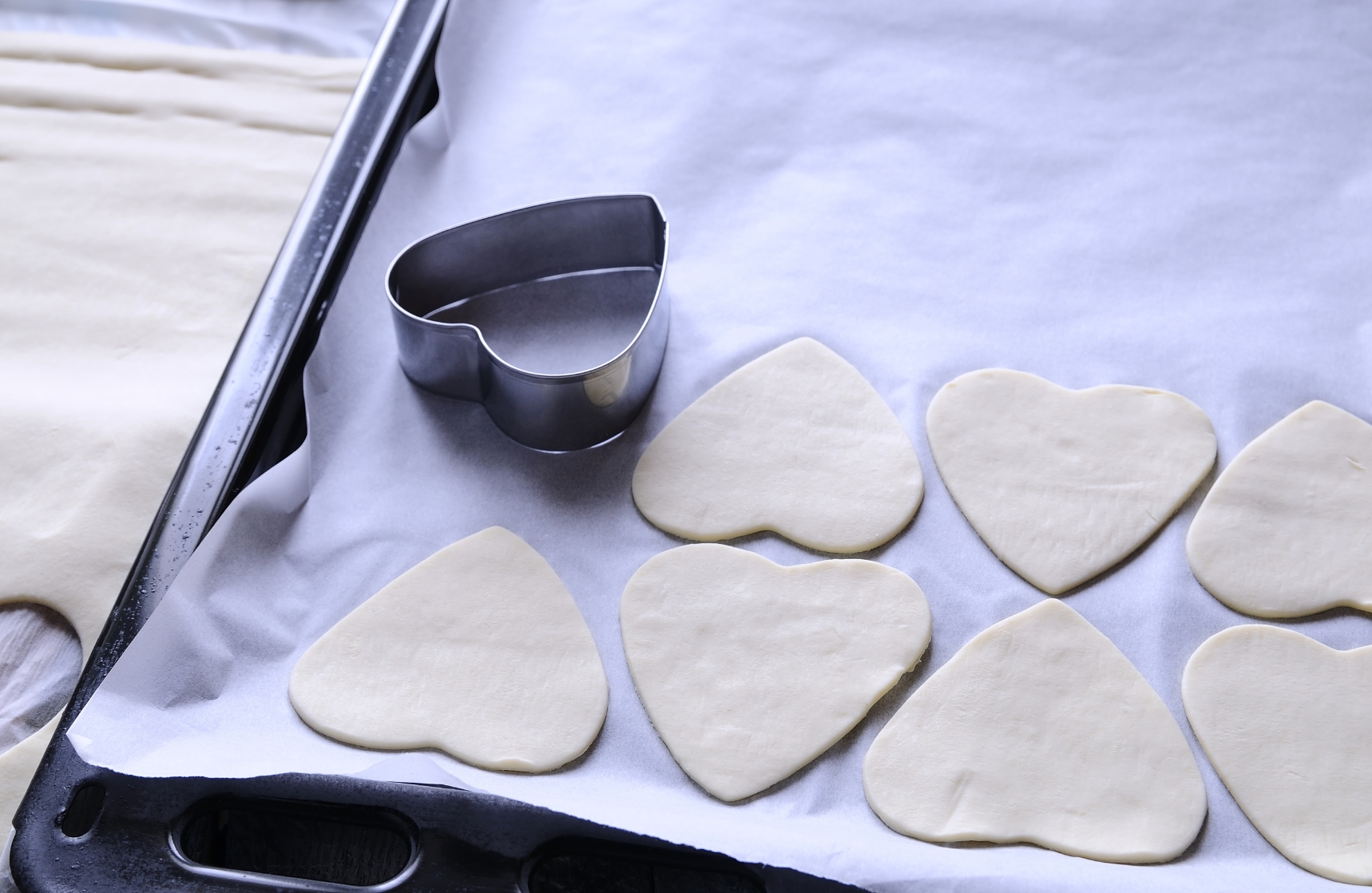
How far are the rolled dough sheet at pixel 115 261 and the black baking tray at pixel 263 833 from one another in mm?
82

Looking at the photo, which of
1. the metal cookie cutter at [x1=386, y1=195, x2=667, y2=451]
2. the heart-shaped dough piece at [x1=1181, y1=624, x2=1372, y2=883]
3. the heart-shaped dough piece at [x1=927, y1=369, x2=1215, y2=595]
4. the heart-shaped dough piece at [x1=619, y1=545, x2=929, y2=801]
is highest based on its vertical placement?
the metal cookie cutter at [x1=386, y1=195, x2=667, y2=451]

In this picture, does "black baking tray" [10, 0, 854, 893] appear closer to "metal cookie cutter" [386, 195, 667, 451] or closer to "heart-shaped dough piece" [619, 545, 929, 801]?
"heart-shaped dough piece" [619, 545, 929, 801]

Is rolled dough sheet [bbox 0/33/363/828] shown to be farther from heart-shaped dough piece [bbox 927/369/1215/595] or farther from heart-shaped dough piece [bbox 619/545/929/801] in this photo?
heart-shaped dough piece [bbox 927/369/1215/595]

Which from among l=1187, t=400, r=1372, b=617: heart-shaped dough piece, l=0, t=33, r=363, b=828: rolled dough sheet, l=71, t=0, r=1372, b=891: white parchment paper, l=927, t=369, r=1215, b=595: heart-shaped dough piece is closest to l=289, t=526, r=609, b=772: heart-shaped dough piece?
l=71, t=0, r=1372, b=891: white parchment paper

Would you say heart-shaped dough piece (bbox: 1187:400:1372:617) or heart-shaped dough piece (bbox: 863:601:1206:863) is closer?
heart-shaped dough piece (bbox: 863:601:1206:863)

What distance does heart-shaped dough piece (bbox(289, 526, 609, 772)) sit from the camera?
2.26ft

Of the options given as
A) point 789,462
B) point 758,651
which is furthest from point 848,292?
point 758,651

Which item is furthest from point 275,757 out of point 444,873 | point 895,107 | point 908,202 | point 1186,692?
point 895,107

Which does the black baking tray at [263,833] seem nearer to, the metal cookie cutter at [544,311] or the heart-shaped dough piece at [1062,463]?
the metal cookie cutter at [544,311]

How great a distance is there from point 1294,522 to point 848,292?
0.39 m

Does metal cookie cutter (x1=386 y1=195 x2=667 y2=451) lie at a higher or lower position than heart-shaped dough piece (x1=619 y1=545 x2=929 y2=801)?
higher

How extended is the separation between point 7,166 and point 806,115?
80cm

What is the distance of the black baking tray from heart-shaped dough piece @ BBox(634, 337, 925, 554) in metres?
0.24

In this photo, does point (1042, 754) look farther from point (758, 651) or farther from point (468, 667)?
point (468, 667)
